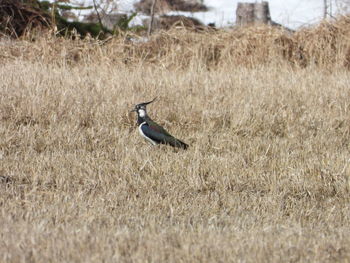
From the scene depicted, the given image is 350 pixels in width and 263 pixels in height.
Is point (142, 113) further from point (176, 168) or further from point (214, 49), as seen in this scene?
point (214, 49)

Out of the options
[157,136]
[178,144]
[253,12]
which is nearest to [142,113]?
[157,136]

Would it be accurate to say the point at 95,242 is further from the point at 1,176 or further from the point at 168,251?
the point at 1,176

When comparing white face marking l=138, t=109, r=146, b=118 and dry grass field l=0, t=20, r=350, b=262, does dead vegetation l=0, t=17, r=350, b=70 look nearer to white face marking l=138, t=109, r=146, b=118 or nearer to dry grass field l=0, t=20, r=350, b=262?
dry grass field l=0, t=20, r=350, b=262

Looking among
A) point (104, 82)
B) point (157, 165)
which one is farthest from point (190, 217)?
point (104, 82)

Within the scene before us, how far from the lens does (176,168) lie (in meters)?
5.20

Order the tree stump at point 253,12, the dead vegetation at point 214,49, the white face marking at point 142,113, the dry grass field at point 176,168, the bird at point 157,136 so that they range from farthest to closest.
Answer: the tree stump at point 253,12
the dead vegetation at point 214,49
the white face marking at point 142,113
the bird at point 157,136
the dry grass field at point 176,168

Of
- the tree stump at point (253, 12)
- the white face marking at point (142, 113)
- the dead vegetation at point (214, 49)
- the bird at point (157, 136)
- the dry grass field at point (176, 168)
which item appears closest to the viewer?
the dry grass field at point (176, 168)

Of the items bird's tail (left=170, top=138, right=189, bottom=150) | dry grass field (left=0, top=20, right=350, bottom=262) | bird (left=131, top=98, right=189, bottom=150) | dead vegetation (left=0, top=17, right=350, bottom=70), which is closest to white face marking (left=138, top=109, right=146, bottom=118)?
bird (left=131, top=98, right=189, bottom=150)

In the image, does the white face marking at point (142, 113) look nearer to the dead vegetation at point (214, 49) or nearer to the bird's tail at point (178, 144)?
the bird's tail at point (178, 144)

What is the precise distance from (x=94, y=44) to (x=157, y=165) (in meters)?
7.28

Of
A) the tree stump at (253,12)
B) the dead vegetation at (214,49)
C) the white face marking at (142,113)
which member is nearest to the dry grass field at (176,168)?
the white face marking at (142,113)

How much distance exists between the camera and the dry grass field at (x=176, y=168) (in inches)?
127

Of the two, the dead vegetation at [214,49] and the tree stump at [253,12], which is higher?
the tree stump at [253,12]

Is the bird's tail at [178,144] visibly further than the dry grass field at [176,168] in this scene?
Yes
